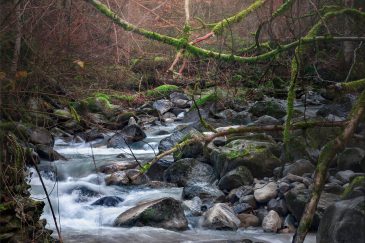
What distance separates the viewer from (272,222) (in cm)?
607

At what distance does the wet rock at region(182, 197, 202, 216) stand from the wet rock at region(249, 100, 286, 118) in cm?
501

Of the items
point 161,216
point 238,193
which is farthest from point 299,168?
point 161,216

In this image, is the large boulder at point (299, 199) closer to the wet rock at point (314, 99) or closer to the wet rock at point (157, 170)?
the wet rock at point (157, 170)

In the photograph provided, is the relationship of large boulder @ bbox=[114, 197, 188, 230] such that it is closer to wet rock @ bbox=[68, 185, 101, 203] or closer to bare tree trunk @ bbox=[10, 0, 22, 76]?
wet rock @ bbox=[68, 185, 101, 203]

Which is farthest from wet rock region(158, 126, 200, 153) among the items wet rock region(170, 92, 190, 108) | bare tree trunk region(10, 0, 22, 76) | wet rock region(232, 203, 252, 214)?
bare tree trunk region(10, 0, 22, 76)

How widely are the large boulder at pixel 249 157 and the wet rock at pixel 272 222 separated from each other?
1430 millimetres

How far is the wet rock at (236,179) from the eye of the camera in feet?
24.1

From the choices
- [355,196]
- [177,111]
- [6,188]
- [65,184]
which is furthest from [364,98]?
[177,111]

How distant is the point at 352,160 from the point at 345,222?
9.37ft

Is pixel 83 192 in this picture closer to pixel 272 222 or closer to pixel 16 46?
pixel 272 222

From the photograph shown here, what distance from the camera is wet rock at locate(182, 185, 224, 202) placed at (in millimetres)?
7160

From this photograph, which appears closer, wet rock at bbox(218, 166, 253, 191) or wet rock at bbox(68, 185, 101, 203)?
wet rock at bbox(218, 166, 253, 191)

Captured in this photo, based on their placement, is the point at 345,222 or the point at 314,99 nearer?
the point at 345,222

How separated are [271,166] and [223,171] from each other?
738mm
